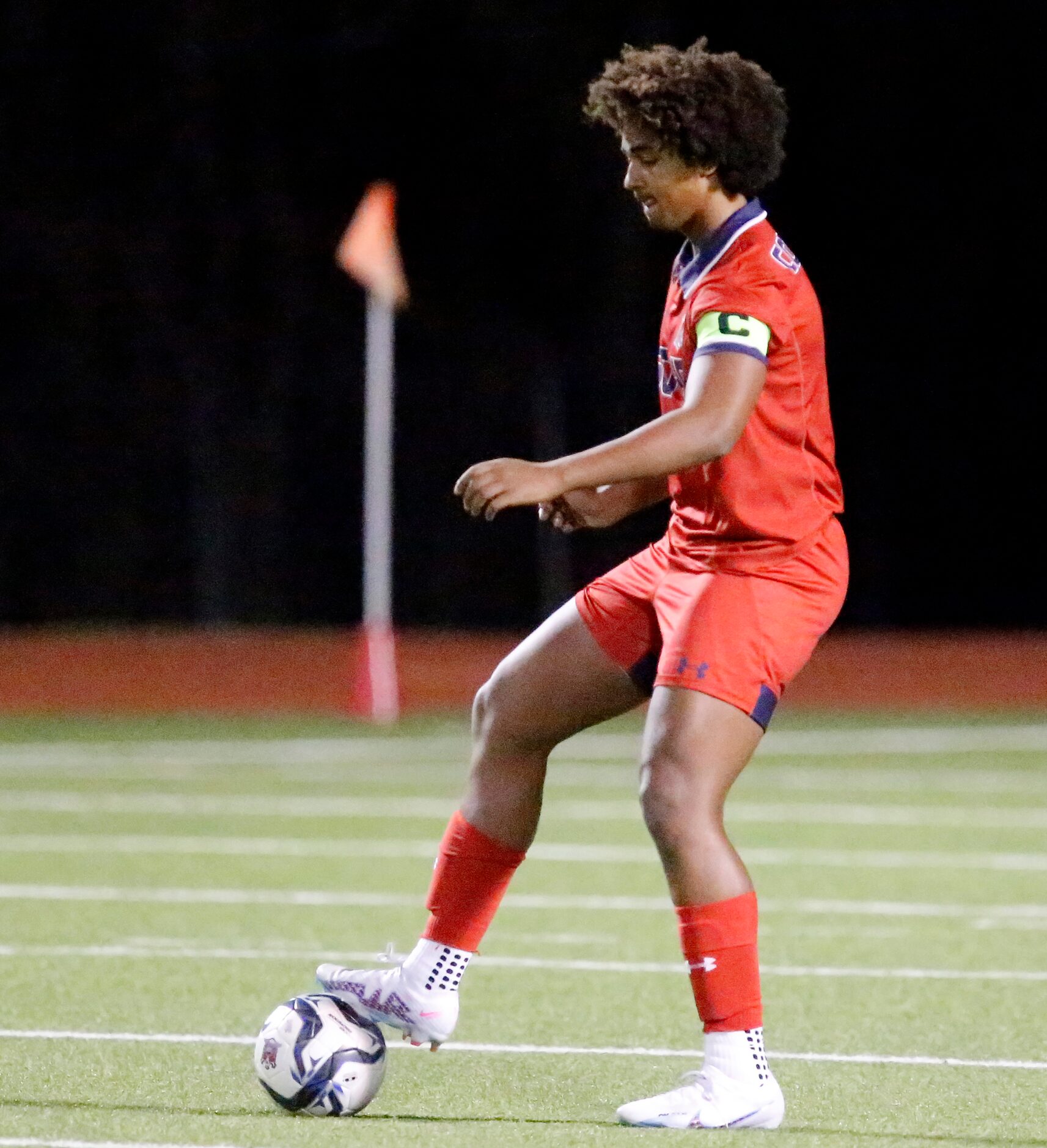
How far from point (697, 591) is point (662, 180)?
0.88m

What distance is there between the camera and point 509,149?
25922mm

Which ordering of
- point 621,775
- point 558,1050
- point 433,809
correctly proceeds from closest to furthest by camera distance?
point 558,1050 < point 433,809 < point 621,775

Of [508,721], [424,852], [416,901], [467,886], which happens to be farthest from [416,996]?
[424,852]

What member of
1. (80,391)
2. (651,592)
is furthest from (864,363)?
(651,592)

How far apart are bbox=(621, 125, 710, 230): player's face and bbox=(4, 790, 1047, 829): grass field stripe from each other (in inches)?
268

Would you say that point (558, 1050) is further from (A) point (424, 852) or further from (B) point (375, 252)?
(B) point (375, 252)

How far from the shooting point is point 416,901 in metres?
8.66

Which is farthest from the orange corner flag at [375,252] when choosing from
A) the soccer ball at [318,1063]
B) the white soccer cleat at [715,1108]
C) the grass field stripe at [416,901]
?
the white soccer cleat at [715,1108]

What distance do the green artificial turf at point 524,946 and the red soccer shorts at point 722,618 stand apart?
0.93 m

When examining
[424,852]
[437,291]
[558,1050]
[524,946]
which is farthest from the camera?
[437,291]

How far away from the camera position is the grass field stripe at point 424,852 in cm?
988

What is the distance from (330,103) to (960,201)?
695 cm

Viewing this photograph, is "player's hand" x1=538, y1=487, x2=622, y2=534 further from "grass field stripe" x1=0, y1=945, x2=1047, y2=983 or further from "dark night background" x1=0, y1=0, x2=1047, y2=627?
"dark night background" x1=0, y1=0, x2=1047, y2=627

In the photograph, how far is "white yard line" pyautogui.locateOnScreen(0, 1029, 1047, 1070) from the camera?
550 cm
